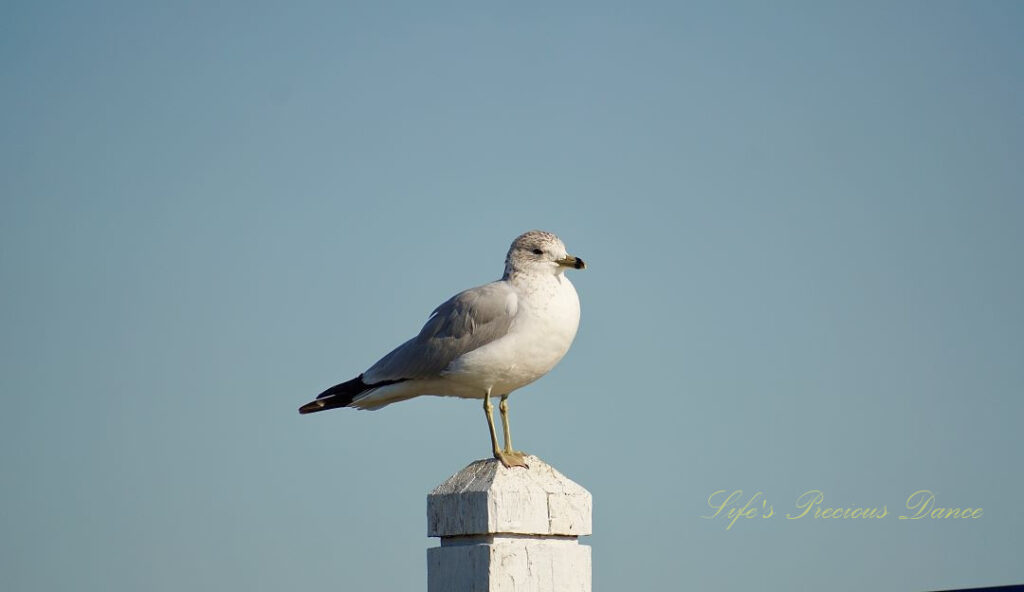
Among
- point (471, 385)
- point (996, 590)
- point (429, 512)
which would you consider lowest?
point (996, 590)

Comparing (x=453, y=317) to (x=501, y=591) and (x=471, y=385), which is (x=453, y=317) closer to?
(x=471, y=385)

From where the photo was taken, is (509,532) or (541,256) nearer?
(509,532)

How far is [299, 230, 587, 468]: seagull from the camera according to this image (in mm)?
5262

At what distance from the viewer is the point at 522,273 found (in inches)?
217

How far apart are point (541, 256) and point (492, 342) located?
530mm

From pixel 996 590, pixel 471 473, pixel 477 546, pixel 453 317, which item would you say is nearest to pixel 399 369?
pixel 453 317

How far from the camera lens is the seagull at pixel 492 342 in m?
5.26

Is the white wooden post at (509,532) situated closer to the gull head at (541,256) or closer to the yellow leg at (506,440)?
the yellow leg at (506,440)

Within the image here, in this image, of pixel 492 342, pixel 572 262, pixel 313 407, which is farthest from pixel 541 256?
pixel 313 407

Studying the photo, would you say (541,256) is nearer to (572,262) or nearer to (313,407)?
(572,262)

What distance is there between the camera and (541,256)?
18.1 feet

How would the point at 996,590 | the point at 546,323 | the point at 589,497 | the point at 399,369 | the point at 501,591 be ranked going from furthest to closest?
the point at 399,369
the point at 546,323
the point at 589,497
the point at 501,591
the point at 996,590

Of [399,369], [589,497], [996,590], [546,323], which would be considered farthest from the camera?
[399,369]

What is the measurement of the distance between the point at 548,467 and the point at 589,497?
9.2 inches
